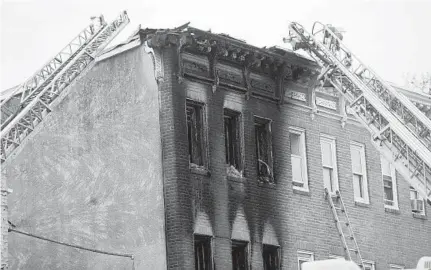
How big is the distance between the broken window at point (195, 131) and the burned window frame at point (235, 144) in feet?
3.33

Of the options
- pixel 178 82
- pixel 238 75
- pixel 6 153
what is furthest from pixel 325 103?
pixel 6 153

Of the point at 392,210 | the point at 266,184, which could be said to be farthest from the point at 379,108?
the point at 392,210

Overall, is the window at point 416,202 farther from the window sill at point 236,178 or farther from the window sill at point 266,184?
the window sill at point 236,178

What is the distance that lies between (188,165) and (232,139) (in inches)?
99.2

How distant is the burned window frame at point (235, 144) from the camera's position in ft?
112

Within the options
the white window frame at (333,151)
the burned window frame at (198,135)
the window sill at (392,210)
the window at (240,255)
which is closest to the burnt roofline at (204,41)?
the burned window frame at (198,135)

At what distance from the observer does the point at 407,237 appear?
3966 cm

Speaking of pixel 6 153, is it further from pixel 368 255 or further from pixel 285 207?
pixel 368 255

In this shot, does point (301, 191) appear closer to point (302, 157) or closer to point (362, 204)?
point (302, 157)

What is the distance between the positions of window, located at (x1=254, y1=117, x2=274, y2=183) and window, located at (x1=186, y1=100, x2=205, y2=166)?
2.39 m

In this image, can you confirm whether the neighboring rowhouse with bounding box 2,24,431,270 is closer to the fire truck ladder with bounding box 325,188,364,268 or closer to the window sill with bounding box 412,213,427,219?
the fire truck ladder with bounding box 325,188,364,268

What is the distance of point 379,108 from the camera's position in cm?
3216

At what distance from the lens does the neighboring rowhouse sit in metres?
32.3

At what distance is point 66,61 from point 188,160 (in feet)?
13.3
